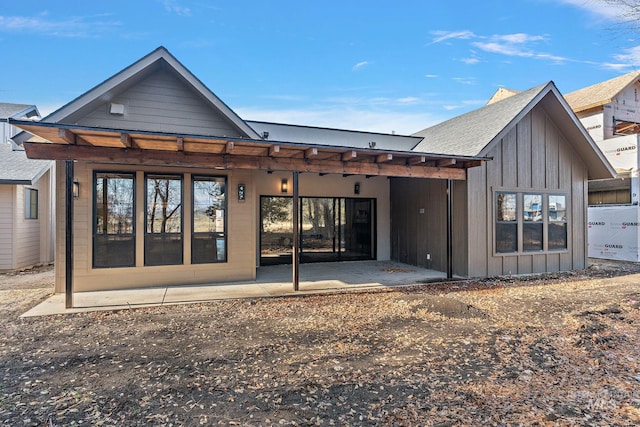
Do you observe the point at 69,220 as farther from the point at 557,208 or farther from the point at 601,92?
the point at 601,92

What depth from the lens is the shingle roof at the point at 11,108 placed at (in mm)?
14473

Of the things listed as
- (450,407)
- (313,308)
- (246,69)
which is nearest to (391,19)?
(246,69)

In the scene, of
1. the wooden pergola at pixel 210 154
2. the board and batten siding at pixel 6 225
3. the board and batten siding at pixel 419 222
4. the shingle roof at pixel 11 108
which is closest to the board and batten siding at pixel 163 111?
the wooden pergola at pixel 210 154

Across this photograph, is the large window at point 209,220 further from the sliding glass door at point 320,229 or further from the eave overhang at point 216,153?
the sliding glass door at point 320,229

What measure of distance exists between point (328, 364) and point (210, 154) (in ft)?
13.9

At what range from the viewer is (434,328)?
494 cm

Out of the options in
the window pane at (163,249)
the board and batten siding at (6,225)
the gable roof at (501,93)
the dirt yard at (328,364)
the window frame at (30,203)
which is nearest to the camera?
the dirt yard at (328,364)

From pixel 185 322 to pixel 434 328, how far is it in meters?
3.53

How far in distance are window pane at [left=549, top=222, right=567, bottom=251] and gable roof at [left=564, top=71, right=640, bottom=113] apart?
37.2 ft

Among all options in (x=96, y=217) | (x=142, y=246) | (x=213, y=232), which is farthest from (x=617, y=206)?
(x=96, y=217)

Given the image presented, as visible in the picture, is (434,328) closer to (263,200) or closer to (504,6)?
(263,200)

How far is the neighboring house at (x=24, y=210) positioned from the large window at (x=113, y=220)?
4.12 meters

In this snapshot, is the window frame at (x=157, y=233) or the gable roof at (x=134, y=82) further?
the window frame at (x=157, y=233)

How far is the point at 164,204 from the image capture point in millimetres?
7316
